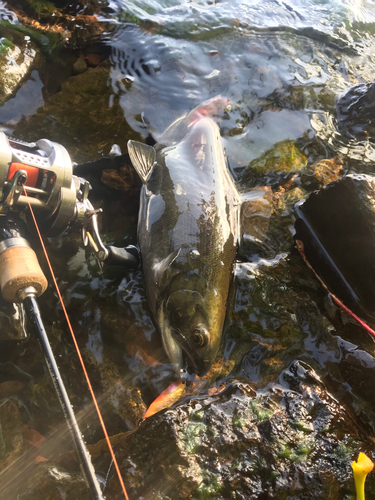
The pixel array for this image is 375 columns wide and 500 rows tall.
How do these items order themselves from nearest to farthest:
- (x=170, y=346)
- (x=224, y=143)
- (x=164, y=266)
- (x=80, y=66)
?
(x=170, y=346) → (x=164, y=266) → (x=224, y=143) → (x=80, y=66)

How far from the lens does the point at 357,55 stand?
6852 millimetres

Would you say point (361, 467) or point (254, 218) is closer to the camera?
point (361, 467)

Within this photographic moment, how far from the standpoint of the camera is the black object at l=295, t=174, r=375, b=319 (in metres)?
3.22

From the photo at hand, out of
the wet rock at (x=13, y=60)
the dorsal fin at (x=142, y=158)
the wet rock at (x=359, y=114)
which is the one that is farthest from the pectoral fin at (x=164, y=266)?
the wet rock at (x=359, y=114)

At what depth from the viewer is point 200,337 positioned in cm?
279

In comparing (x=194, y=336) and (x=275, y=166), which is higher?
(x=275, y=166)

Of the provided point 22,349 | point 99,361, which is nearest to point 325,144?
point 99,361

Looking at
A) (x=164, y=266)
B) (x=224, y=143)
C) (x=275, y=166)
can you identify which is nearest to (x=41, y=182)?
(x=164, y=266)

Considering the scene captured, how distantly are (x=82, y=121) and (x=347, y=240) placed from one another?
135 inches

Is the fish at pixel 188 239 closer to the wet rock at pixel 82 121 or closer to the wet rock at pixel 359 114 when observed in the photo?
the wet rock at pixel 82 121

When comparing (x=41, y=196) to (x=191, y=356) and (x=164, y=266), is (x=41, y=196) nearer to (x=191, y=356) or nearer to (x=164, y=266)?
(x=164, y=266)

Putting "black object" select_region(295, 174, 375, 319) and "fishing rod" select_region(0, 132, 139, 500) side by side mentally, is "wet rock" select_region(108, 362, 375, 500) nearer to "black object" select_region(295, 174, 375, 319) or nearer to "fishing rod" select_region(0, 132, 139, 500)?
"fishing rod" select_region(0, 132, 139, 500)

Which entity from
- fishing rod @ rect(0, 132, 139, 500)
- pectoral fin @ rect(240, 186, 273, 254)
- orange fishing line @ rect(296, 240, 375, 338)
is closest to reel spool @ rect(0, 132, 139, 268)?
fishing rod @ rect(0, 132, 139, 500)

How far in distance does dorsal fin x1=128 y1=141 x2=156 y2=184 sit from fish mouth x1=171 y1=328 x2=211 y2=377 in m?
1.68
